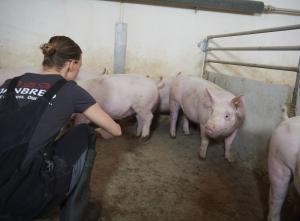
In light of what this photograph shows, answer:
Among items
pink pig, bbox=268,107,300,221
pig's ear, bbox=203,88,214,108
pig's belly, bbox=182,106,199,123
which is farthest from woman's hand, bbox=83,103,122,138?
pig's belly, bbox=182,106,199,123

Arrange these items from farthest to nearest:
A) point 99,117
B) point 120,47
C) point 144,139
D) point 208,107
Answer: point 120,47 → point 144,139 → point 208,107 → point 99,117

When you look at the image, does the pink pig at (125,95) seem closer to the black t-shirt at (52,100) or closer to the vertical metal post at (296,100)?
the vertical metal post at (296,100)

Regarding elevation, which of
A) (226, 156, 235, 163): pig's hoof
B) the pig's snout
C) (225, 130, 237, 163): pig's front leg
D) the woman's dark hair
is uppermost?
the woman's dark hair

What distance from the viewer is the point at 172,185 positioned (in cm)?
279

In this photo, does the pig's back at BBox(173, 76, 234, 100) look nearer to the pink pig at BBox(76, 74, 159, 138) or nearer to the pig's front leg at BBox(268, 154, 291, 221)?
the pink pig at BBox(76, 74, 159, 138)

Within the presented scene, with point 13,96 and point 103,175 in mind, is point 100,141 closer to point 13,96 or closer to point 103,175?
point 103,175

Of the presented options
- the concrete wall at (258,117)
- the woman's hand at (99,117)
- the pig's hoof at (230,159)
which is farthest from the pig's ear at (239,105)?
the woman's hand at (99,117)

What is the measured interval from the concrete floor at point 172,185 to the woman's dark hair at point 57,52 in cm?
105

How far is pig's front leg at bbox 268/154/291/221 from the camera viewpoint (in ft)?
6.40

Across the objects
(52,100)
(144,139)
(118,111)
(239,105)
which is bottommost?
(144,139)

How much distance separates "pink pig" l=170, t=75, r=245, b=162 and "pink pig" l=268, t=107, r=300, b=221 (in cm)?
107

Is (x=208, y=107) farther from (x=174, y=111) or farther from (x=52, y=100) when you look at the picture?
(x=52, y=100)

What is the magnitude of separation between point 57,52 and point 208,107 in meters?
2.10

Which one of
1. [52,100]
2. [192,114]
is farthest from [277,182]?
[192,114]
